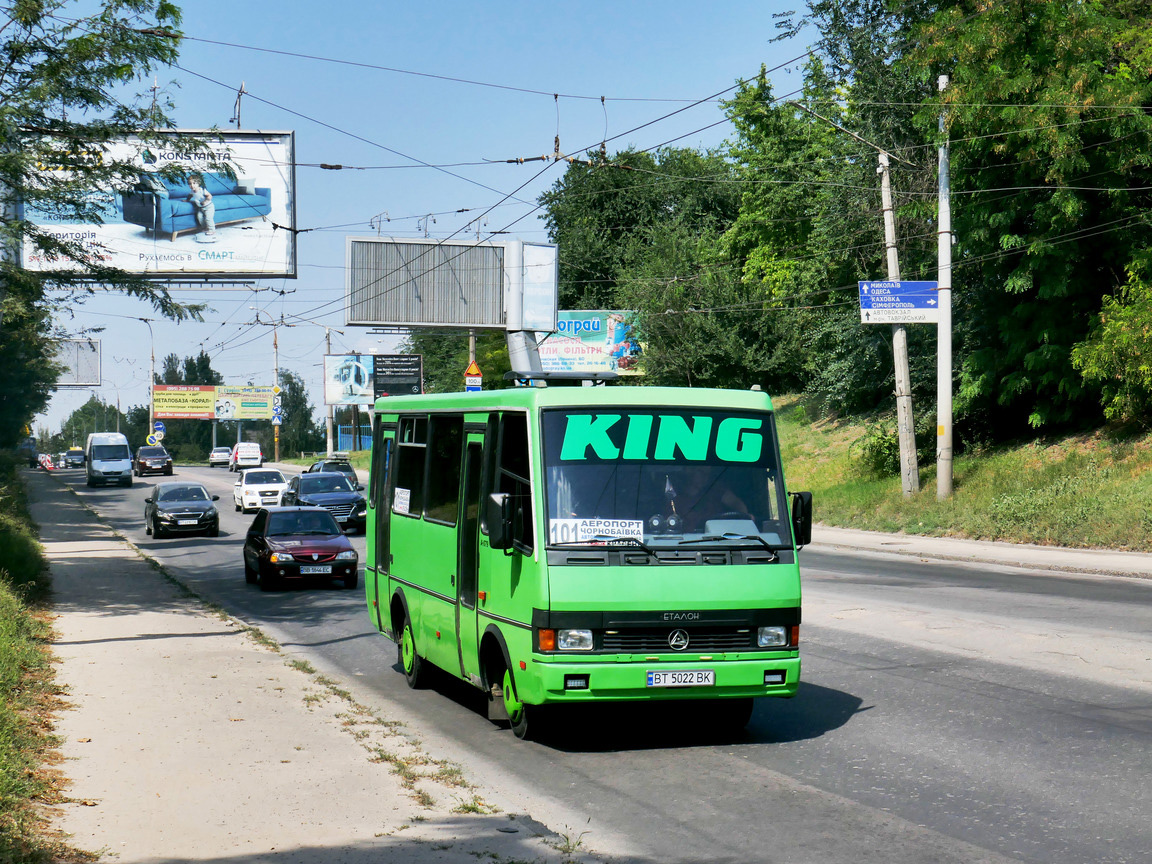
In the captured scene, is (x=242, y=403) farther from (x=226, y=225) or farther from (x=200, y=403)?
(x=226, y=225)

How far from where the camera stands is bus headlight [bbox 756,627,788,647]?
8367 millimetres

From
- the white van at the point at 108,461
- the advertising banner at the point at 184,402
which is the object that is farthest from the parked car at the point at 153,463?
the advertising banner at the point at 184,402

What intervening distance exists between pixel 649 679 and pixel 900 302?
71.3 feet

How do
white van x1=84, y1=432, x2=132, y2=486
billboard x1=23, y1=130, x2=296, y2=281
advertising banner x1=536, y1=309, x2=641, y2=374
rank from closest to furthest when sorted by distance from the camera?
1. billboard x1=23, y1=130, x2=296, y2=281
2. white van x1=84, y1=432, x2=132, y2=486
3. advertising banner x1=536, y1=309, x2=641, y2=374

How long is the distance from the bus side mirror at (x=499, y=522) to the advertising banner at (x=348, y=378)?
79874mm

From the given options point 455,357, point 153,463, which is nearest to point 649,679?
point 153,463

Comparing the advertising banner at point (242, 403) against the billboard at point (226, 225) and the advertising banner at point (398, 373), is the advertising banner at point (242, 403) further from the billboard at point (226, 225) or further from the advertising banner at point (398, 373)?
the billboard at point (226, 225)

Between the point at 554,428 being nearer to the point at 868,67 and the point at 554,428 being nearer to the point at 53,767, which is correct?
the point at 53,767

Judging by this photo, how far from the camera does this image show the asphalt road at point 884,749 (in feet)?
20.6

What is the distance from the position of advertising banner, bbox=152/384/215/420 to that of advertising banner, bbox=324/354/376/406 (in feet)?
131

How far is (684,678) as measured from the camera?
321 inches

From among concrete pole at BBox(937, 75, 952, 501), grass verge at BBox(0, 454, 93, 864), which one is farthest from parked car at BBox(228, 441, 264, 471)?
grass verge at BBox(0, 454, 93, 864)

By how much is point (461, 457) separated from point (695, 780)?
11.5 feet

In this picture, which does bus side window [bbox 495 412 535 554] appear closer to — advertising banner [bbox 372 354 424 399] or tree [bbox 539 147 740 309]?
tree [bbox 539 147 740 309]
